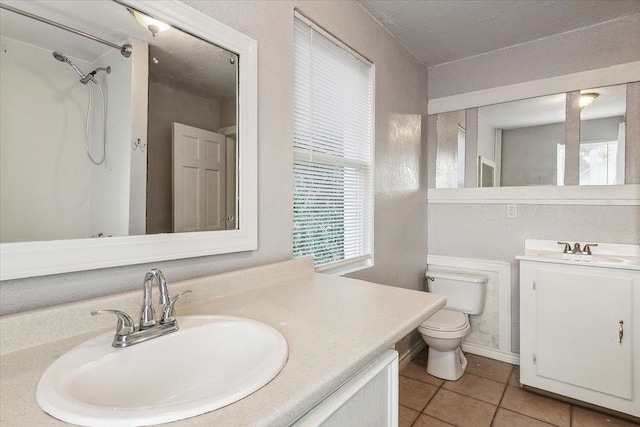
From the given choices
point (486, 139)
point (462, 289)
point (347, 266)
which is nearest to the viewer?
point (347, 266)

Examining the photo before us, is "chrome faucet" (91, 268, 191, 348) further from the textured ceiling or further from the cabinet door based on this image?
the cabinet door

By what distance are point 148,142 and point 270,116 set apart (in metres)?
0.52

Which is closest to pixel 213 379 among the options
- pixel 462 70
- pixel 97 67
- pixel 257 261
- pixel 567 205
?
pixel 257 261

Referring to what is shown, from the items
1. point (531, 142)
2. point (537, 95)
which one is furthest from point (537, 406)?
point (537, 95)

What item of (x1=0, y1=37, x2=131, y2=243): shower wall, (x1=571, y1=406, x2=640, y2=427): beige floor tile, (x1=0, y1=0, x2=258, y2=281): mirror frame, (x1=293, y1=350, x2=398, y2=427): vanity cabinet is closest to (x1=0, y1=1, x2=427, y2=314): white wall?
(x1=0, y1=0, x2=258, y2=281): mirror frame

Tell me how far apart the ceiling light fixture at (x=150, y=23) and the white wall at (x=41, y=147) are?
0.23 metres

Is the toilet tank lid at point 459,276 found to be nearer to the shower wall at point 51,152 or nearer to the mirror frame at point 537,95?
the mirror frame at point 537,95

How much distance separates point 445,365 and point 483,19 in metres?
2.31

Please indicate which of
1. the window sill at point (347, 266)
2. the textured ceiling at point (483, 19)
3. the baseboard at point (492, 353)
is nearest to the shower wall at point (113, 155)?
the window sill at point (347, 266)

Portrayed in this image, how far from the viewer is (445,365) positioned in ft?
7.39

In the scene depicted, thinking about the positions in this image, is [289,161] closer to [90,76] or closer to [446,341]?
[90,76]

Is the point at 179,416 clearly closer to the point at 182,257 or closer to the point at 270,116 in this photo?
the point at 182,257

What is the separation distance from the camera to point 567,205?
2.27 meters

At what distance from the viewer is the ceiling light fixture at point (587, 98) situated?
2182mm
